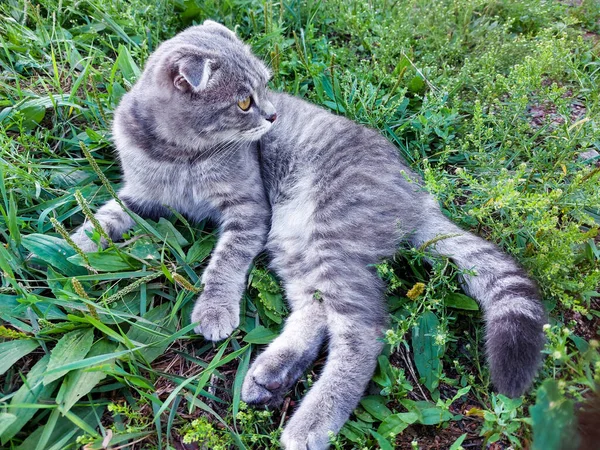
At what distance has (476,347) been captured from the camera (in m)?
2.22

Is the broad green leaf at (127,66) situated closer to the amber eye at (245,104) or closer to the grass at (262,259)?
the grass at (262,259)

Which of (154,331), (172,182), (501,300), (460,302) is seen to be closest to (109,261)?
(154,331)

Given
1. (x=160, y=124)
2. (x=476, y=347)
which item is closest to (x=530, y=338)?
(x=476, y=347)

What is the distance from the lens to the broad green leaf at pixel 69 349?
1.90 m

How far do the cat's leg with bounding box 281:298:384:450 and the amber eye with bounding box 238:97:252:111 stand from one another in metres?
1.21

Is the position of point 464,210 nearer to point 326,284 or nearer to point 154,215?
point 326,284

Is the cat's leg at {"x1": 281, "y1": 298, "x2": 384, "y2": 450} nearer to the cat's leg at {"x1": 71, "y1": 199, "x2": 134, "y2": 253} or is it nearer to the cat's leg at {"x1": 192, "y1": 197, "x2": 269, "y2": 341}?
the cat's leg at {"x1": 192, "y1": 197, "x2": 269, "y2": 341}

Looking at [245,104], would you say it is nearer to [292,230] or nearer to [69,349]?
[292,230]

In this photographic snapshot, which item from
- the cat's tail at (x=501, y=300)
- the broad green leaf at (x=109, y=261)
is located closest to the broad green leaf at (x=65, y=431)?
the broad green leaf at (x=109, y=261)

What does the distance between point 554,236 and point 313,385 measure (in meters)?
1.36

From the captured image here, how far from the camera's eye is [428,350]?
2217 mm

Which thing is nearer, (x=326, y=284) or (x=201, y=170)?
(x=326, y=284)

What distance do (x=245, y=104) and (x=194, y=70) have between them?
386mm

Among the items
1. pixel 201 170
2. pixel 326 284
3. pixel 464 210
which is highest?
pixel 464 210
